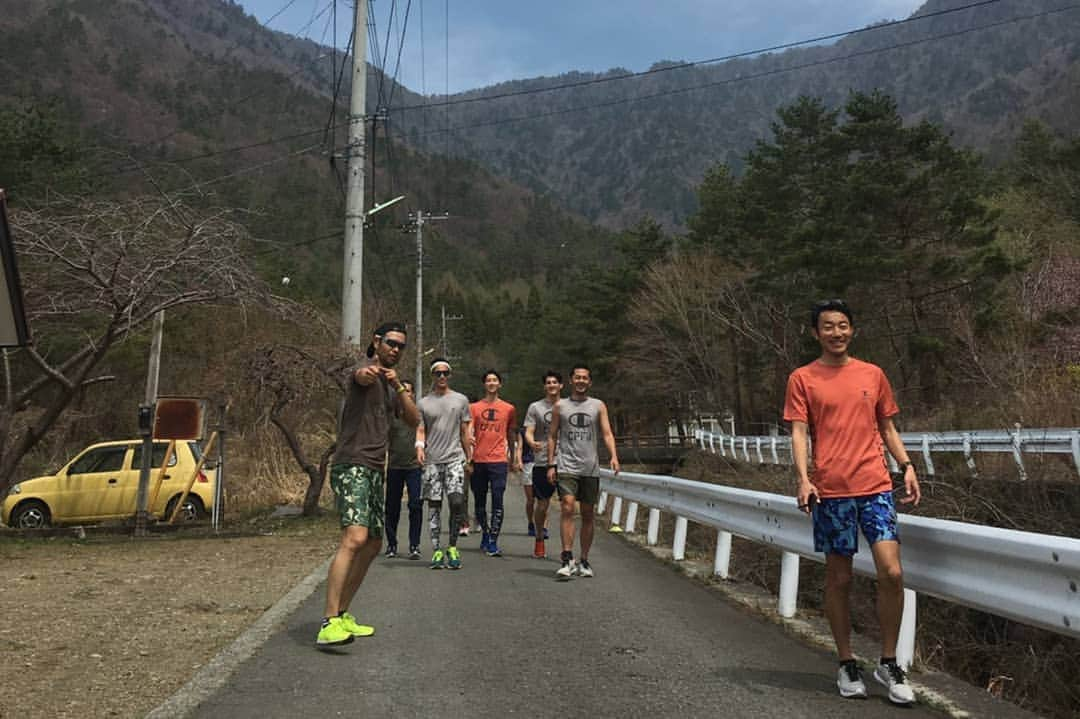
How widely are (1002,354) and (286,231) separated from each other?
50.9 m

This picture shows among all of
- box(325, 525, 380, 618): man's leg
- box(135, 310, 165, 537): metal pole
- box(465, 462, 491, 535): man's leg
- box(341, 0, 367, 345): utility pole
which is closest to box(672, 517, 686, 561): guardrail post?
box(465, 462, 491, 535): man's leg

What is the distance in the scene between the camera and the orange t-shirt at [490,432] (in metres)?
10.5

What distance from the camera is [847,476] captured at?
4.43m

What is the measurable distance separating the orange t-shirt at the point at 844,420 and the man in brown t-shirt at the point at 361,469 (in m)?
2.31

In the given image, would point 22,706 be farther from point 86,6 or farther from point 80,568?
point 86,6

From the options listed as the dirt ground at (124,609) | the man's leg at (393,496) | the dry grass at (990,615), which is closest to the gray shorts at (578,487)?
the dry grass at (990,615)

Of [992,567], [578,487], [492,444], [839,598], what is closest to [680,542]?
[578,487]

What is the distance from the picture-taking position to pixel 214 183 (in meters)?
14.7

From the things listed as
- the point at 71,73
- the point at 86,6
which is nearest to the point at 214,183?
the point at 71,73

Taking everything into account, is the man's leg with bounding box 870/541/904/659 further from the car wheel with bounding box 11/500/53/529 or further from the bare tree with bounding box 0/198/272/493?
the car wheel with bounding box 11/500/53/529

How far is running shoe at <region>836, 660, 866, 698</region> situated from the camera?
431cm

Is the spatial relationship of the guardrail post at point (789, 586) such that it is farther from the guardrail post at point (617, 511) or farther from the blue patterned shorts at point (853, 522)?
the guardrail post at point (617, 511)

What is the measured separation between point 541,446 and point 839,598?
236 inches

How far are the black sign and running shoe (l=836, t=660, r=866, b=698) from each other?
4.13 metres
